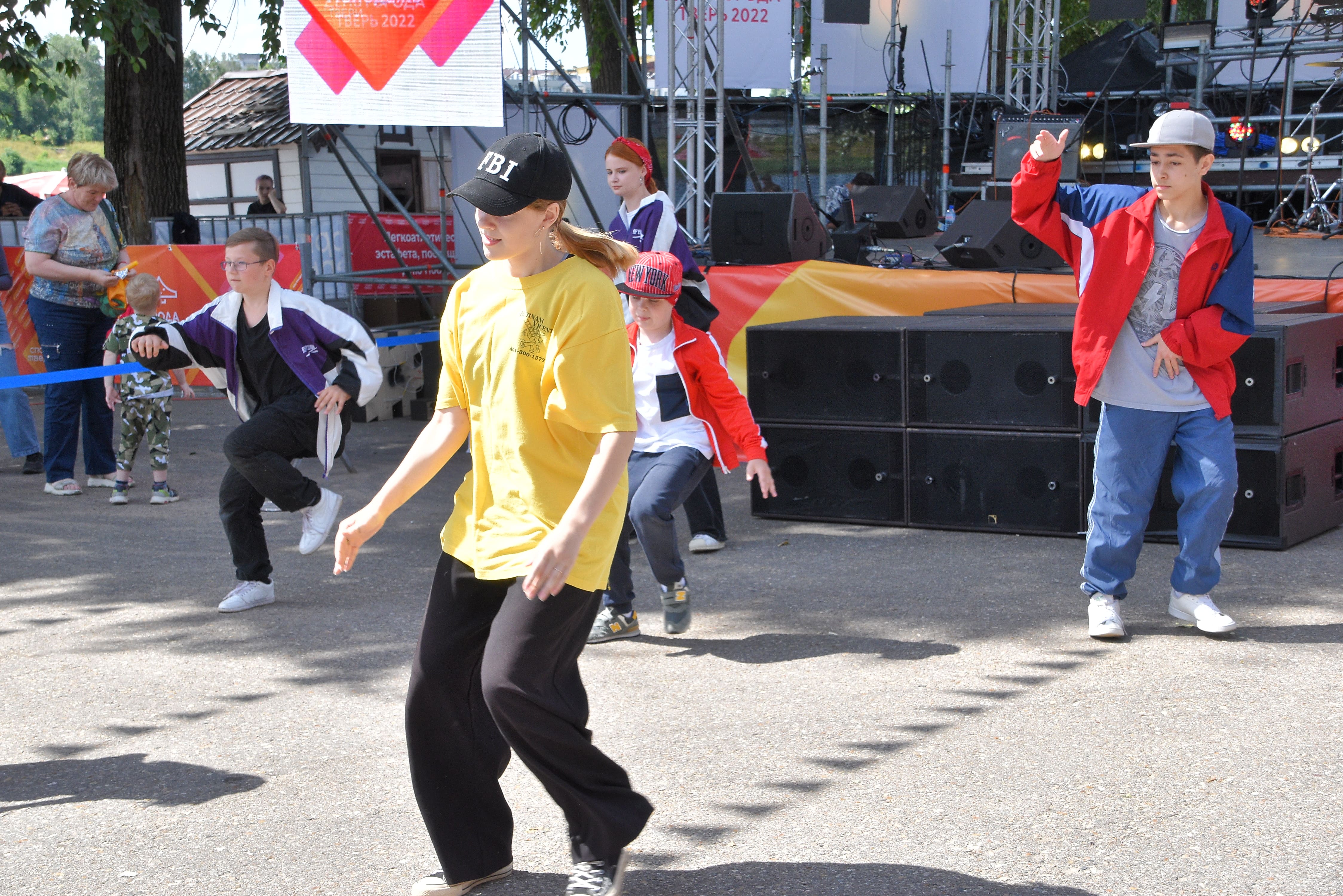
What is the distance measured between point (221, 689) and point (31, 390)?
9.69m

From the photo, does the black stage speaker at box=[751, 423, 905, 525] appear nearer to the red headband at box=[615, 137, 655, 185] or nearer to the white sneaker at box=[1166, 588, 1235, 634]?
the red headband at box=[615, 137, 655, 185]

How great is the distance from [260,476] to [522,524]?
307cm

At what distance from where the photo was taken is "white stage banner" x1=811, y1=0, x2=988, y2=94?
66.4 ft

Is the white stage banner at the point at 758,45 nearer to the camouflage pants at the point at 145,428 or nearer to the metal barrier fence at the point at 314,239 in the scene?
the metal barrier fence at the point at 314,239

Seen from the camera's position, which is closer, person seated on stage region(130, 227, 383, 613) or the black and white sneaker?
the black and white sneaker

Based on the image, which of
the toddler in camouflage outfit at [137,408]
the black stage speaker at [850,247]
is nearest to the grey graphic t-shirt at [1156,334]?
the toddler in camouflage outfit at [137,408]

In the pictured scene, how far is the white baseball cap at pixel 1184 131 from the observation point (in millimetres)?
4652

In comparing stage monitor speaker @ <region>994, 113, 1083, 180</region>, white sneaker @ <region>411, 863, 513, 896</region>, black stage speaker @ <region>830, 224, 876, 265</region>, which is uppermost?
stage monitor speaker @ <region>994, 113, 1083, 180</region>

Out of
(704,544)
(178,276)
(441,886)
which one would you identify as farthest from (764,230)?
(441,886)

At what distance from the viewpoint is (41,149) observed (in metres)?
85.4

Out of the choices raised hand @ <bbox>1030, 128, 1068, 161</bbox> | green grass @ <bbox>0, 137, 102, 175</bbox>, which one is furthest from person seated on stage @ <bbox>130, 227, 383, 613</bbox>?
green grass @ <bbox>0, 137, 102, 175</bbox>

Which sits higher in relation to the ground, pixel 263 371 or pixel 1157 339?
pixel 1157 339

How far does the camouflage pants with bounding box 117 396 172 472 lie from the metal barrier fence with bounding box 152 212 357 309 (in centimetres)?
260

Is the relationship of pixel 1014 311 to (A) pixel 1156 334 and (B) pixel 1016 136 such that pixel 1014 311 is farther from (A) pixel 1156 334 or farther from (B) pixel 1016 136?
(B) pixel 1016 136
